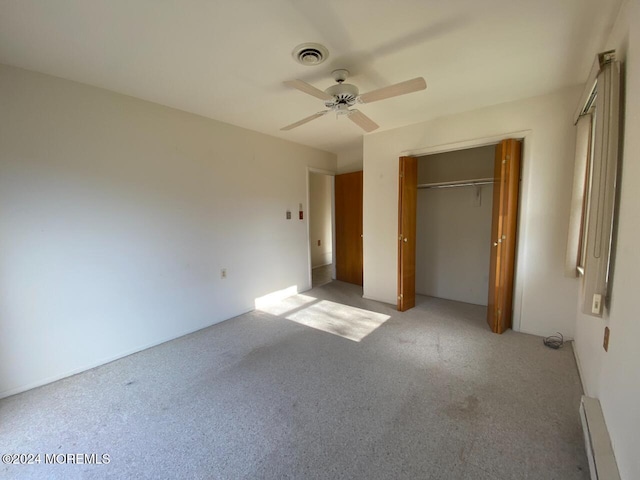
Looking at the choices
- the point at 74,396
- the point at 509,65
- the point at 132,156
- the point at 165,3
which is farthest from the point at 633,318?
the point at 132,156

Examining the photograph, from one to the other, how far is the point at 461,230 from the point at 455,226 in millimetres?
99

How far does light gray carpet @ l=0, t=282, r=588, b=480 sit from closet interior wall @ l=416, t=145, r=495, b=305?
1.19 m

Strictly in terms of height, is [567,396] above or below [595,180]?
below

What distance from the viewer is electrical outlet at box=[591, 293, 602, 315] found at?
1607 mm

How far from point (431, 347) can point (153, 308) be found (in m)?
2.86

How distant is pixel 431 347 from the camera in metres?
2.69

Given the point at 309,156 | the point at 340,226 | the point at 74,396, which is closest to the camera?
the point at 74,396

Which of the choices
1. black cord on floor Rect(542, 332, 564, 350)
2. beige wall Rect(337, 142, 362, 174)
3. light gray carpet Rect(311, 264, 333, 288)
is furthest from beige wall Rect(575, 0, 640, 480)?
light gray carpet Rect(311, 264, 333, 288)

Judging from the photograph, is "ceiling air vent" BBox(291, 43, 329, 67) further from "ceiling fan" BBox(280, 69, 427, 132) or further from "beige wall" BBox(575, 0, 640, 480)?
"beige wall" BBox(575, 0, 640, 480)

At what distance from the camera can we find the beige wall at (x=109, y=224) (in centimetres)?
210

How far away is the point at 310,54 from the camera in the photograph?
193 centimetres

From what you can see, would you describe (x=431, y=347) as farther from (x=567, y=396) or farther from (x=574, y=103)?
(x=574, y=103)

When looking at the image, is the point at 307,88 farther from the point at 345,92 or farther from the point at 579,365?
the point at 579,365

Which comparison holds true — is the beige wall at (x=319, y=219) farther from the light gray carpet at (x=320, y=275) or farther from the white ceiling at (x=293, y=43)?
the white ceiling at (x=293, y=43)
